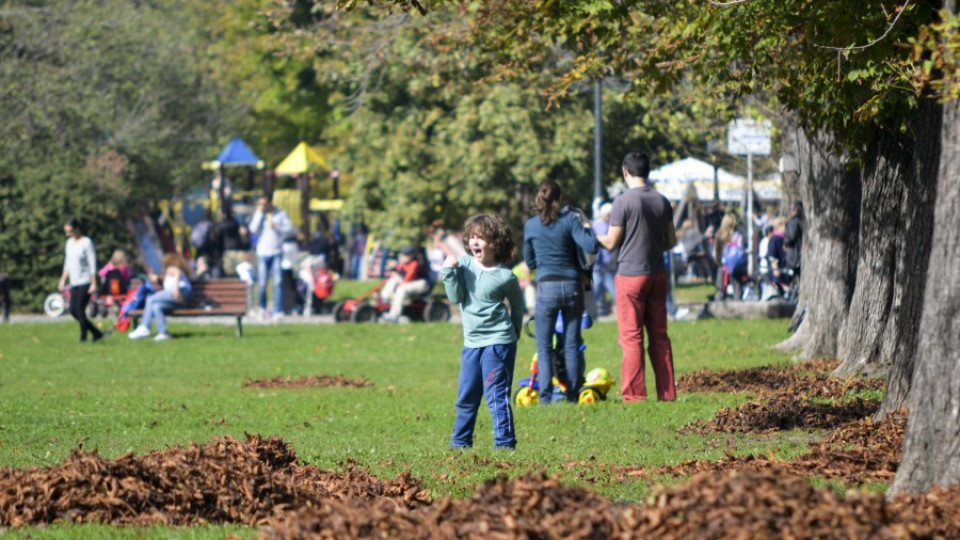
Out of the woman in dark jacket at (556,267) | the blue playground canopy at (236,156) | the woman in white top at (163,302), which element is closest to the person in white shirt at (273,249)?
the woman in white top at (163,302)

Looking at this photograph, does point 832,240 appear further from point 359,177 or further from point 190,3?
point 190,3

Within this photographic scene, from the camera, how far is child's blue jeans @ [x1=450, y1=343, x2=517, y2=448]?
9.70 m

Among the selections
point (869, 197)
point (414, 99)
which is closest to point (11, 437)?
point (869, 197)

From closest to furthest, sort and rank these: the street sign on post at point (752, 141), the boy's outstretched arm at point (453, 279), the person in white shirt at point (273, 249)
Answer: the boy's outstretched arm at point (453, 279) < the street sign on post at point (752, 141) < the person in white shirt at point (273, 249)

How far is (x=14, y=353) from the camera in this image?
20984mm

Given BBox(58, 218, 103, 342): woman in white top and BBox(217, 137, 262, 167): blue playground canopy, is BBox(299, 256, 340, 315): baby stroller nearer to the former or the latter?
BBox(58, 218, 103, 342): woman in white top

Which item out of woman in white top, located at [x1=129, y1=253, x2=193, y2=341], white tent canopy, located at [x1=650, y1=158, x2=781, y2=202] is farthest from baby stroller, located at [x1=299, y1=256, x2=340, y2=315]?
white tent canopy, located at [x1=650, y1=158, x2=781, y2=202]

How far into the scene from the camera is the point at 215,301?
24.1m

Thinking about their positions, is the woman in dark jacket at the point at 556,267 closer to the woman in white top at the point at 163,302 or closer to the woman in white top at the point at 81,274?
the woman in white top at the point at 163,302

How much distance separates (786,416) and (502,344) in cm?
229

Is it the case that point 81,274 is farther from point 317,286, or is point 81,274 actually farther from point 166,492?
point 166,492

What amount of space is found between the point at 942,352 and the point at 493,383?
12.1 ft

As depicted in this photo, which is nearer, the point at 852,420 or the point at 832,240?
the point at 852,420

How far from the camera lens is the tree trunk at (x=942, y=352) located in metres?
6.52
